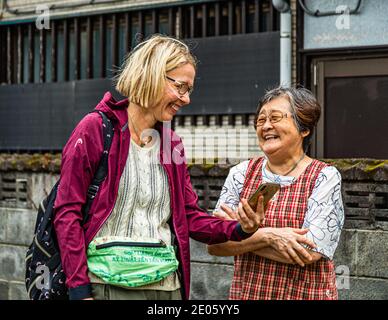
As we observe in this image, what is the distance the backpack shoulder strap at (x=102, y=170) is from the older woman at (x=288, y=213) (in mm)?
759

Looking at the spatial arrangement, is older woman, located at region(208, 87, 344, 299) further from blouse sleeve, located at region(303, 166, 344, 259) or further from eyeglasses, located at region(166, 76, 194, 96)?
eyeglasses, located at region(166, 76, 194, 96)

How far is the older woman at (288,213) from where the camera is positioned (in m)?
4.11

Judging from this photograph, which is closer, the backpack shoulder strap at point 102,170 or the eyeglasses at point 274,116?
the backpack shoulder strap at point 102,170

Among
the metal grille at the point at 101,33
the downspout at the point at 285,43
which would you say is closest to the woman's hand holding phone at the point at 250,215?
the downspout at the point at 285,43

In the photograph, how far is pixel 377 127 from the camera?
10.2 meters

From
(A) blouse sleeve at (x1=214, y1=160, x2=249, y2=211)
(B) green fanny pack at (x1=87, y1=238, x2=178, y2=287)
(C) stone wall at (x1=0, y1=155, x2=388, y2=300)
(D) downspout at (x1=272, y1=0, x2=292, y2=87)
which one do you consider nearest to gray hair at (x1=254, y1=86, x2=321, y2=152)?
(A) blouse sleeve at (x1=214, y1=160, x2=249, y2=211)

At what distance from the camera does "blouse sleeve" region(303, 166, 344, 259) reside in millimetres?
4094

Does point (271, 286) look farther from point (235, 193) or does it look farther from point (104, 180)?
point (104, 180)

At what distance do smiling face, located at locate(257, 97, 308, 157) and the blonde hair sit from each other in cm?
67

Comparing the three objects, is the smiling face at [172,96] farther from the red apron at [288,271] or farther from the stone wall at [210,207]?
the stone wall at [210,207]

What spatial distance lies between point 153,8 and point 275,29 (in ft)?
6.11

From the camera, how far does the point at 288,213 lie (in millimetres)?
4211

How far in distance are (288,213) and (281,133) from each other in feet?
1.32

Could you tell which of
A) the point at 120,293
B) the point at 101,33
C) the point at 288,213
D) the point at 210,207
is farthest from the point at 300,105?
the point at 101,33
